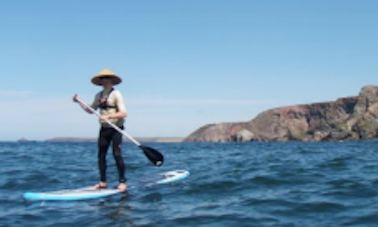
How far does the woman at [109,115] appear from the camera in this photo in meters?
12.0

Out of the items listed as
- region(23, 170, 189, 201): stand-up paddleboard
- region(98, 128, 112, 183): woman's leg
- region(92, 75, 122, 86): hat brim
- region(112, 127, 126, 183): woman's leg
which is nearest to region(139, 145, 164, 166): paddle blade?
region(112, 127, 126, 183): woman's leg

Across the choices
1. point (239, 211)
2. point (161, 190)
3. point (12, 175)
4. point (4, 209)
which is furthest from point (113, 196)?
point (12, 175)

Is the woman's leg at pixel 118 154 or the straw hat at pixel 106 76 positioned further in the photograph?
the woman's leg at pixel 118 154

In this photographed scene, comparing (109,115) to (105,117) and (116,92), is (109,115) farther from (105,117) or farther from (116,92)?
(116,92)

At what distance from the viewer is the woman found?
1205 centimetres

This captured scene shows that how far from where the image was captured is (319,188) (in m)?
11.6

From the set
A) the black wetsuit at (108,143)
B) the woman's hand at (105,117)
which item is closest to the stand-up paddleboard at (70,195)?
the black wetsuit at (108,143)

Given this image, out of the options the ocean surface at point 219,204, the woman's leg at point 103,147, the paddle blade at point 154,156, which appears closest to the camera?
the ocean surface at point 219,204

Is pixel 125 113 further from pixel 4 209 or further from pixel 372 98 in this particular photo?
pixel 372 98

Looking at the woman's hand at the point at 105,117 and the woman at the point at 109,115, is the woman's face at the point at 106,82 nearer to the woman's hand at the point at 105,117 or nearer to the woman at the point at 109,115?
the woman at the point at 109,115

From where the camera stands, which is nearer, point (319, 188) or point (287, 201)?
point (287, 201)

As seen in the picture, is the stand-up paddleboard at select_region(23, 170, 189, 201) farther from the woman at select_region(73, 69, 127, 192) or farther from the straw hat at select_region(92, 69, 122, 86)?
the straw hat at select_region(92, 69, 122, 86)

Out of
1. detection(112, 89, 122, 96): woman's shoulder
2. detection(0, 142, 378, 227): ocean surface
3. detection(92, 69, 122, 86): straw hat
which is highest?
detection(92, 69, 122, 86): straw hat

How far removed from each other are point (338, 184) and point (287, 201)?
280 centimetres
